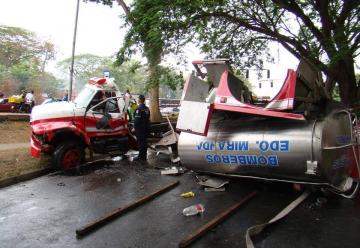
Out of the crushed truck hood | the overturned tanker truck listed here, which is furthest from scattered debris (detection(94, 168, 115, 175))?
the overturned tanker truck

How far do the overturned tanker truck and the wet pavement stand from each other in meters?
0.56

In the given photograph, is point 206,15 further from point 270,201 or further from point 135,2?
point 270,201

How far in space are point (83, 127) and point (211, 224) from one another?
17.5 ft

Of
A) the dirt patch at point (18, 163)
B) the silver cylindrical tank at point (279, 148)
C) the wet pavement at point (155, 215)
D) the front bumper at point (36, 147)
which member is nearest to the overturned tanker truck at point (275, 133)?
the silver cylindrical tank at point (279, 148)

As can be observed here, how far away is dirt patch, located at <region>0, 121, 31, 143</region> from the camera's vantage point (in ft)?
43.5

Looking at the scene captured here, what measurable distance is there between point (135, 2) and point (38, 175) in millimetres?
5625

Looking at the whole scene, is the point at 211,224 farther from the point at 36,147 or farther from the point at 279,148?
the point at 36,147

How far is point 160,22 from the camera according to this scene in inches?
370

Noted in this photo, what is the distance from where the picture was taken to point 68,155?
905 centimetres

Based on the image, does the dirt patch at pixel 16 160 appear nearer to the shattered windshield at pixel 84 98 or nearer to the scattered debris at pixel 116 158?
the shattered windshield at pixel 84 98

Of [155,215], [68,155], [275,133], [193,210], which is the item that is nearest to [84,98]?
[68,155]

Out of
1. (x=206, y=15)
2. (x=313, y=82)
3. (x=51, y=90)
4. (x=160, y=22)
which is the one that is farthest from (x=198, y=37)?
(x=51, y=90)

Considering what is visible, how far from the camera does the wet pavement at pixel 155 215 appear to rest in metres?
4.72

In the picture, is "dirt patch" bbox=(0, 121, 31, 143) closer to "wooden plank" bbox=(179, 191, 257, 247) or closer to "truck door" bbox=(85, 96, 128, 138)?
"truck door" bbox=(85, 96, 128, 138)
